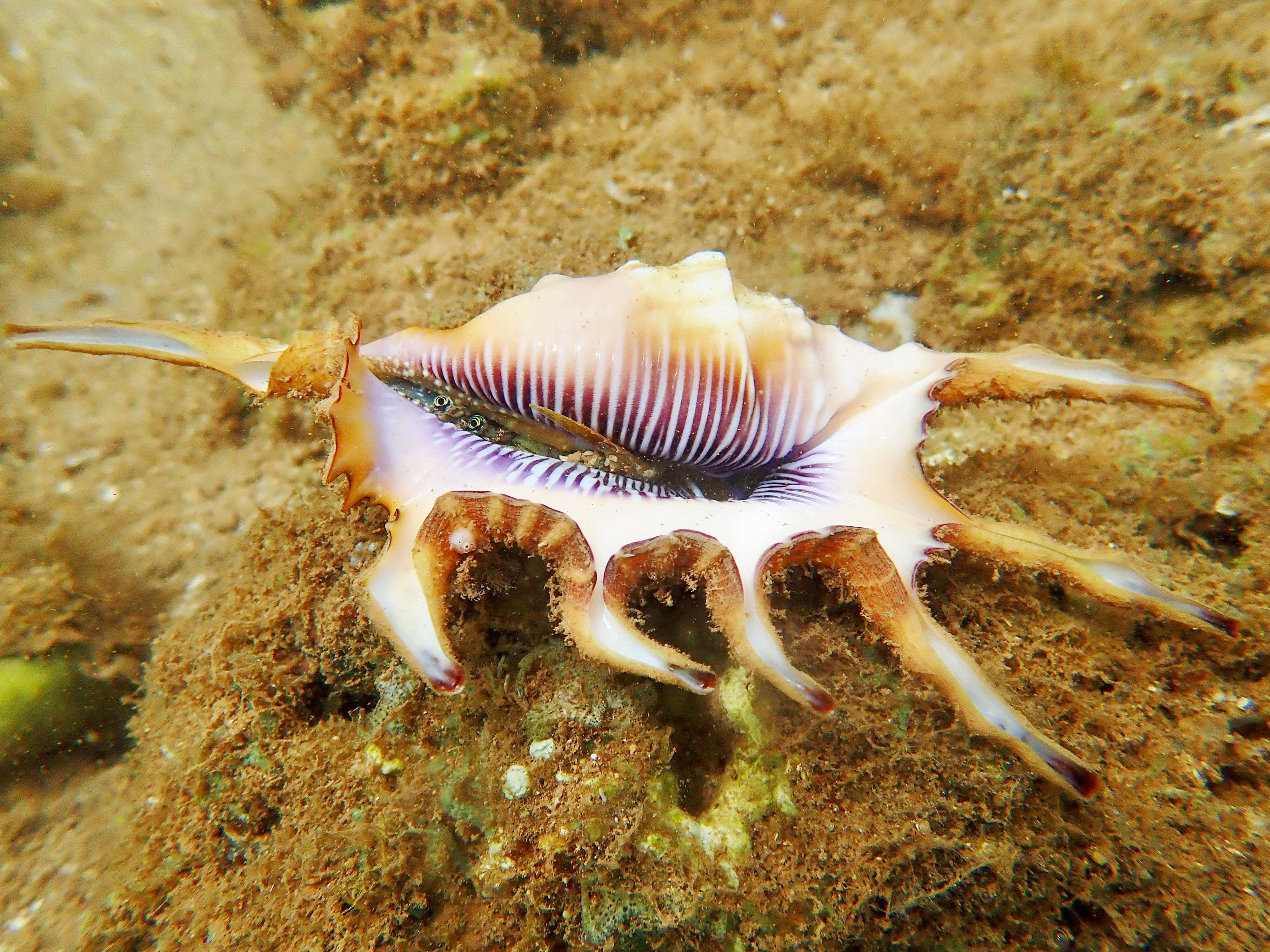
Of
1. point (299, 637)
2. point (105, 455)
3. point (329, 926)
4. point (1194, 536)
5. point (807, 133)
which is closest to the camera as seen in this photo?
point (329, 926)

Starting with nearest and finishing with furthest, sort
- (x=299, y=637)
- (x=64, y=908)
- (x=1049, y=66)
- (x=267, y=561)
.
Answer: (x=299, y=637)
(x=267, y=561)
(x=1049, y=66)
(x=64, y=908)

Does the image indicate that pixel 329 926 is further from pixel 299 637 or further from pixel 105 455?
pixel 105 455

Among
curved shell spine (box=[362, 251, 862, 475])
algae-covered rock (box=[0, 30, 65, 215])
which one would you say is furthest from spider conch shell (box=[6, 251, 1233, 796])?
algae-covered rock (box=[0, 30, 65, 215])

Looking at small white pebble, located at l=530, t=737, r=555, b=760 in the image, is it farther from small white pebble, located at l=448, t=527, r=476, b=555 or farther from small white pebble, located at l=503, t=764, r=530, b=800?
small white pebble, located at l=448, t=527, r=476, b=555

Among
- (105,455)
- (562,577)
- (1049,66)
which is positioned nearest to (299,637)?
(562,577)

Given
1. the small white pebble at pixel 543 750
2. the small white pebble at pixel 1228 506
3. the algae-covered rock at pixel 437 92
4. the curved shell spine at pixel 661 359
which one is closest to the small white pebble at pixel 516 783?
the small white pebble at pixel 543 750

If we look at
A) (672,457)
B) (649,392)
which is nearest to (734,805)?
(672,457)

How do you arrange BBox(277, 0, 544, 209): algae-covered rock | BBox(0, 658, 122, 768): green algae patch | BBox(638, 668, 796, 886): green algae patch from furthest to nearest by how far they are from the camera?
BBox(0, 658, 122, 768): green algae patch → BBox(277, 0, 544, 209): algae-covered rock → BBox(638, 668, 796, 886): green algae patch
